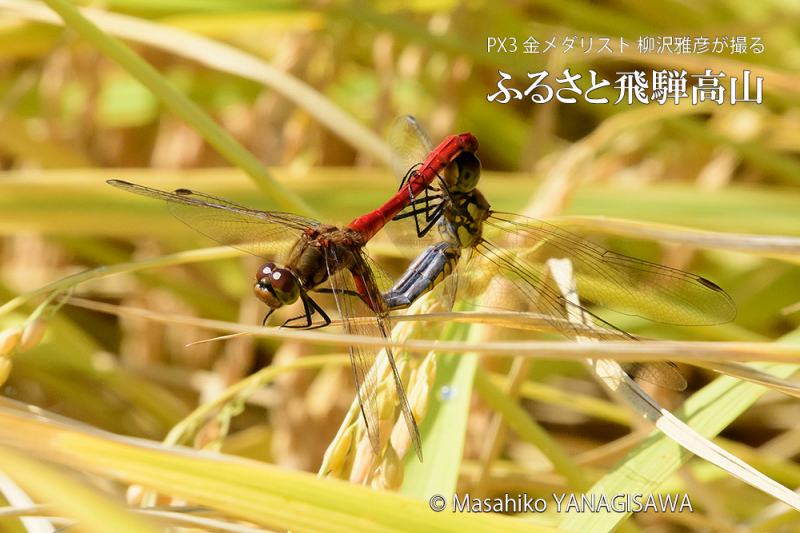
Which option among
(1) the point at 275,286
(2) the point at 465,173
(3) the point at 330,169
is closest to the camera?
(1) the point at 275,286

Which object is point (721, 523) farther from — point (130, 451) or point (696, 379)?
point (696, 379)

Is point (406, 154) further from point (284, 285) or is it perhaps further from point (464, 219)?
point (284, 285)

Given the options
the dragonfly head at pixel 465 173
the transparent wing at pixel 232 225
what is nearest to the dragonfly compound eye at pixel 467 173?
the dragonfly head at pixel 465 173

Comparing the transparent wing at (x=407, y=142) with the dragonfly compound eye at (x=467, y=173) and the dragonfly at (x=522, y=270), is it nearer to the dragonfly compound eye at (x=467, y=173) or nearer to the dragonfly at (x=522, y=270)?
the dragonfly at (x=522, y=270)

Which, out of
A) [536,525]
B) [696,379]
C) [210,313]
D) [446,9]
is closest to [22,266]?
[210,313]

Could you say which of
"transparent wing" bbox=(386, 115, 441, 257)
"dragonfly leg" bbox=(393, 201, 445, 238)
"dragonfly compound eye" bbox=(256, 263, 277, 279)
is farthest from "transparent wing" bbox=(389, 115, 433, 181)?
"dragonfly compound eye" bbox=(256, 263, 277, 279)

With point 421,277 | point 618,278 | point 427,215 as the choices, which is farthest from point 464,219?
point 618,278

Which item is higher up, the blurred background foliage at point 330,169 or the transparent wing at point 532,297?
the blurred background foliage at point 330,169

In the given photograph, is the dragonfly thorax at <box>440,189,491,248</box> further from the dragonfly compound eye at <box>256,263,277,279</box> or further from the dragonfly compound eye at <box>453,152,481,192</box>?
the dragonfly compound eye at <box>256,263,277,279</box>
